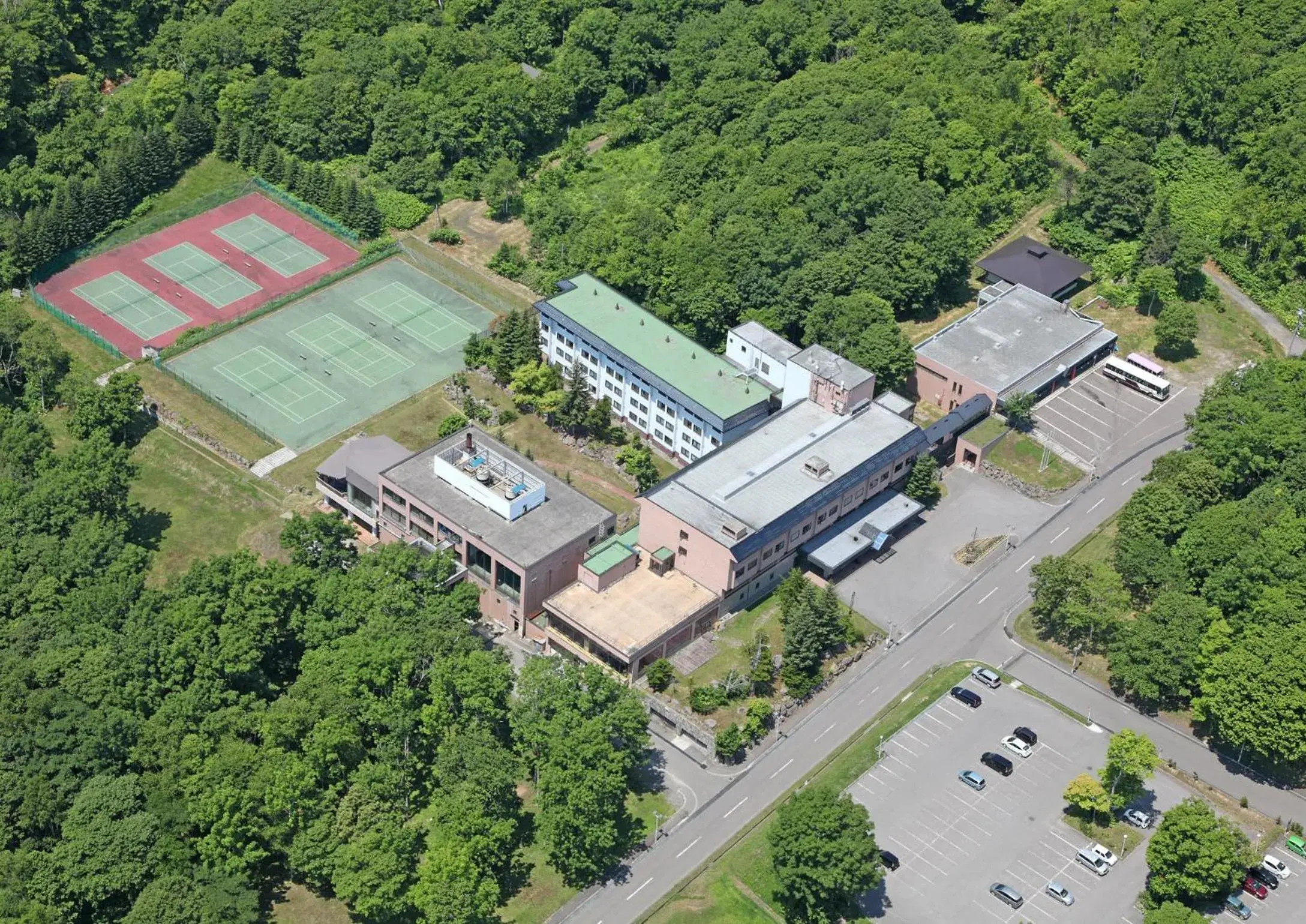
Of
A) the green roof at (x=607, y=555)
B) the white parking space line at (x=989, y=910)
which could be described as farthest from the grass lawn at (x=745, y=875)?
the green roof at (x=607, y=555)

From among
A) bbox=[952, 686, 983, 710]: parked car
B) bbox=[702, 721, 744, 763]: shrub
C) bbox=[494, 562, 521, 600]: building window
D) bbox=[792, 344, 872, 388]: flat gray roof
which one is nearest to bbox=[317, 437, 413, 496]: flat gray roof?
bbox=[494, 562, 521, 600]: building window

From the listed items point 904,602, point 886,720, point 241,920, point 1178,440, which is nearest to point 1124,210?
point 1178,440

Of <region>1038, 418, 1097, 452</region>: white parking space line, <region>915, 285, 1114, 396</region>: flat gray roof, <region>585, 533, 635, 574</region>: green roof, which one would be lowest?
<region>585, 533, 635, 574</region>: green roof

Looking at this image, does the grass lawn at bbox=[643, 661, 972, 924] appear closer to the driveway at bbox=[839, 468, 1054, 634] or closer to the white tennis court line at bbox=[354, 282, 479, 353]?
the driveway at bbox=[839, 468, 1054, 634]

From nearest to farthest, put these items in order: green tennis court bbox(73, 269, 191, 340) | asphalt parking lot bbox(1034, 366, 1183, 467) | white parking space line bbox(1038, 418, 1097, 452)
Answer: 1. white parking space line bbox(1038, 418, 1097, 452)
2. asphalt parking lot bbox(1034, 366, 1183, 467)
3. green tennis court bbox(73, 269, 191, 340)

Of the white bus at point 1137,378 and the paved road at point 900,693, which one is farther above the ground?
the white bus at point 1137,378

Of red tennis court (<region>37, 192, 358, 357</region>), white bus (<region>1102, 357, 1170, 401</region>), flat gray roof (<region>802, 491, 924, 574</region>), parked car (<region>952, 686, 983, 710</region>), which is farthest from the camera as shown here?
red tennis court (<region>37, 192, 358, 357</region>)

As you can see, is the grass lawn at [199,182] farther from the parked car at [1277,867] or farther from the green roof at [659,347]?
the parked car at [1277,867]

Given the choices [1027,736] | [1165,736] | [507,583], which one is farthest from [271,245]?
[1165,736]
